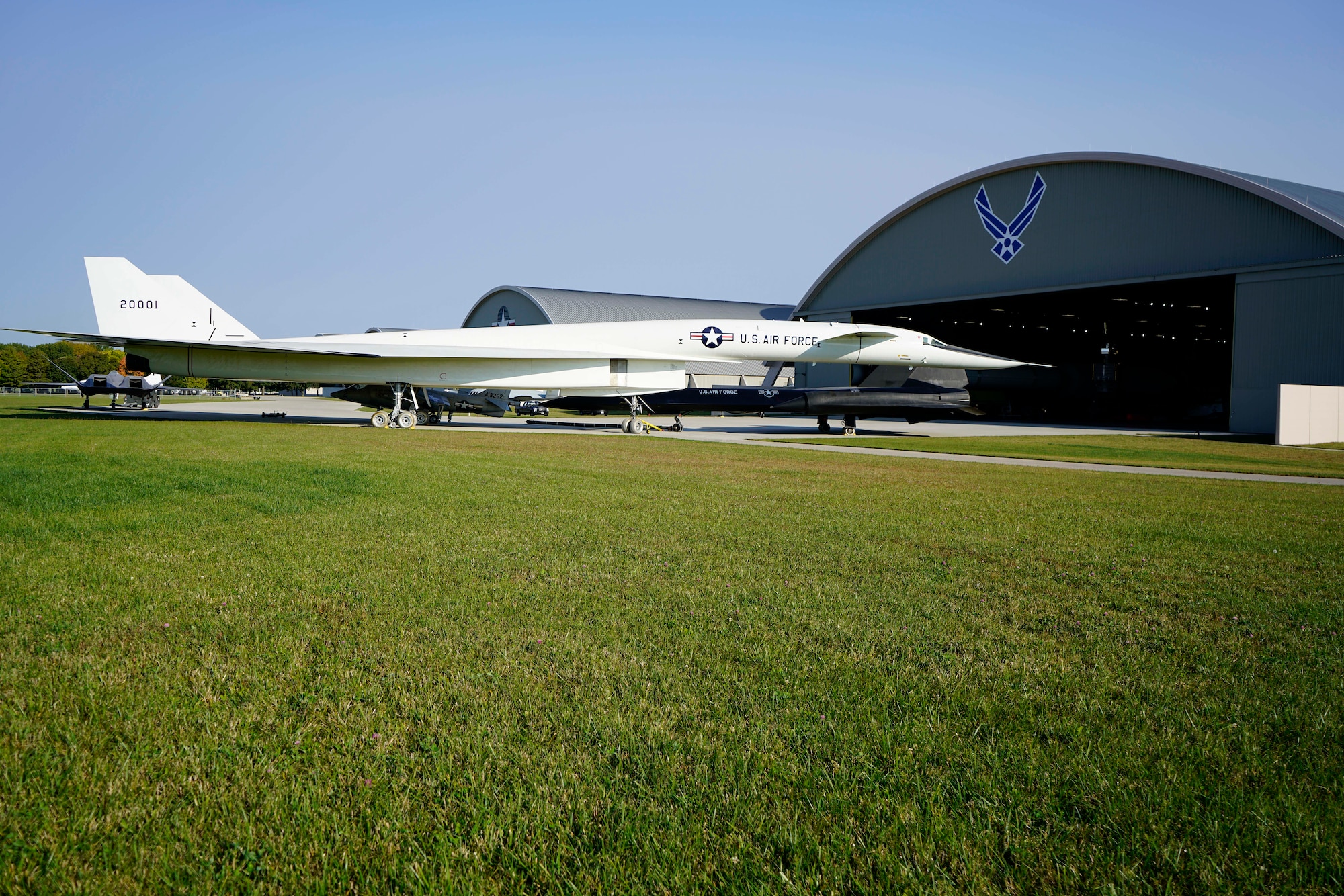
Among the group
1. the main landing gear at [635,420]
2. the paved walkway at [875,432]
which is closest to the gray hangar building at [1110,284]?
the paved walkway at [875,432]

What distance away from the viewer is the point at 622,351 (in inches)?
1035

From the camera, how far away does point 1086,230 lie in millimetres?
33156

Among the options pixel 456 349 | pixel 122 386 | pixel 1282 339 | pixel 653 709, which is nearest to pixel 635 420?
pixel 456 349

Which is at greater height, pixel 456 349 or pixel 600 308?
pixel 600 308

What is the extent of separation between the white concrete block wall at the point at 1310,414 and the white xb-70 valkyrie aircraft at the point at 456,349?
10.6 m

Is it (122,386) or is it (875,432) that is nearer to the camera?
(875,432)

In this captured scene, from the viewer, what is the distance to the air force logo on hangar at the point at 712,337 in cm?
2627

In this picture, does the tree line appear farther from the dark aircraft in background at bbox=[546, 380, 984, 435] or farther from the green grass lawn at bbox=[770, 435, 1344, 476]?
the green grass lawn at bbox=[770, 435, 1344, 476]

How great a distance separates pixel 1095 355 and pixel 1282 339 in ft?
78.4

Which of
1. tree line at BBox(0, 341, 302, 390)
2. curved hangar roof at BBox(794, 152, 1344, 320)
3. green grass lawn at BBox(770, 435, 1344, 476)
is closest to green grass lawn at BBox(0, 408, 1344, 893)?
green grass lawn at BBox(770, 435, 1344, 476)

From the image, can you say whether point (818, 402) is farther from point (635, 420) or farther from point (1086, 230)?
point (1086, 230)

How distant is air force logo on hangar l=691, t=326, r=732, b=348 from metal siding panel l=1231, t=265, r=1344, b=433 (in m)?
19.3

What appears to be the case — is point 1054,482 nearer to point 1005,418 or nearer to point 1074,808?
point 1074,808

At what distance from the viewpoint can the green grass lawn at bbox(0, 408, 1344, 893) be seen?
239cm
